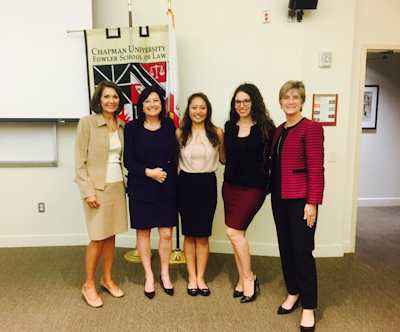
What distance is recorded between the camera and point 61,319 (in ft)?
6.37

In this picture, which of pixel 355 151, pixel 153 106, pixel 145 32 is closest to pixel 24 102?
pixel 145 32

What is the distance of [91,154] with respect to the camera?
2.01m

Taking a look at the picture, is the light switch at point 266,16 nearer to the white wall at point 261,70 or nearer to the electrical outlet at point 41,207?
the white wall at point 261,70

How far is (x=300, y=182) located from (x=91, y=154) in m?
1.34

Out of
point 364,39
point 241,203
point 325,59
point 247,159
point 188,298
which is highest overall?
point 364,39

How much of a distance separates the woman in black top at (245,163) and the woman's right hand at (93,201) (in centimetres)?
87

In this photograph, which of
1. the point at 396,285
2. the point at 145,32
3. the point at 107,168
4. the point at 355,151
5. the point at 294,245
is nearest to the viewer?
the point at 294,245

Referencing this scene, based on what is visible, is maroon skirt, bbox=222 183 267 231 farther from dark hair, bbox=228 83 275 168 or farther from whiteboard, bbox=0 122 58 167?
whiteboard, bbox=0 122 58 167

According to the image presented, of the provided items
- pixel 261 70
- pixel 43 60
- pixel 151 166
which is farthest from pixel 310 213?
pixel 43 60

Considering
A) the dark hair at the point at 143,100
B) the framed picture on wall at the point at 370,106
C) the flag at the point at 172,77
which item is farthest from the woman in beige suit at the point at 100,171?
the framed picture on wall at the point at 370,106

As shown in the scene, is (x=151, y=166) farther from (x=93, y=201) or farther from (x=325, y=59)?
(x=325, y=59)

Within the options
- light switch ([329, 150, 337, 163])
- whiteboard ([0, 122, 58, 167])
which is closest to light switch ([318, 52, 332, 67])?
light switch ([329, 150, 337, 163])

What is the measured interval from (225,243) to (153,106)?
1.66 m

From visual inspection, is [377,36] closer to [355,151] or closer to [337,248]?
[355,151]
